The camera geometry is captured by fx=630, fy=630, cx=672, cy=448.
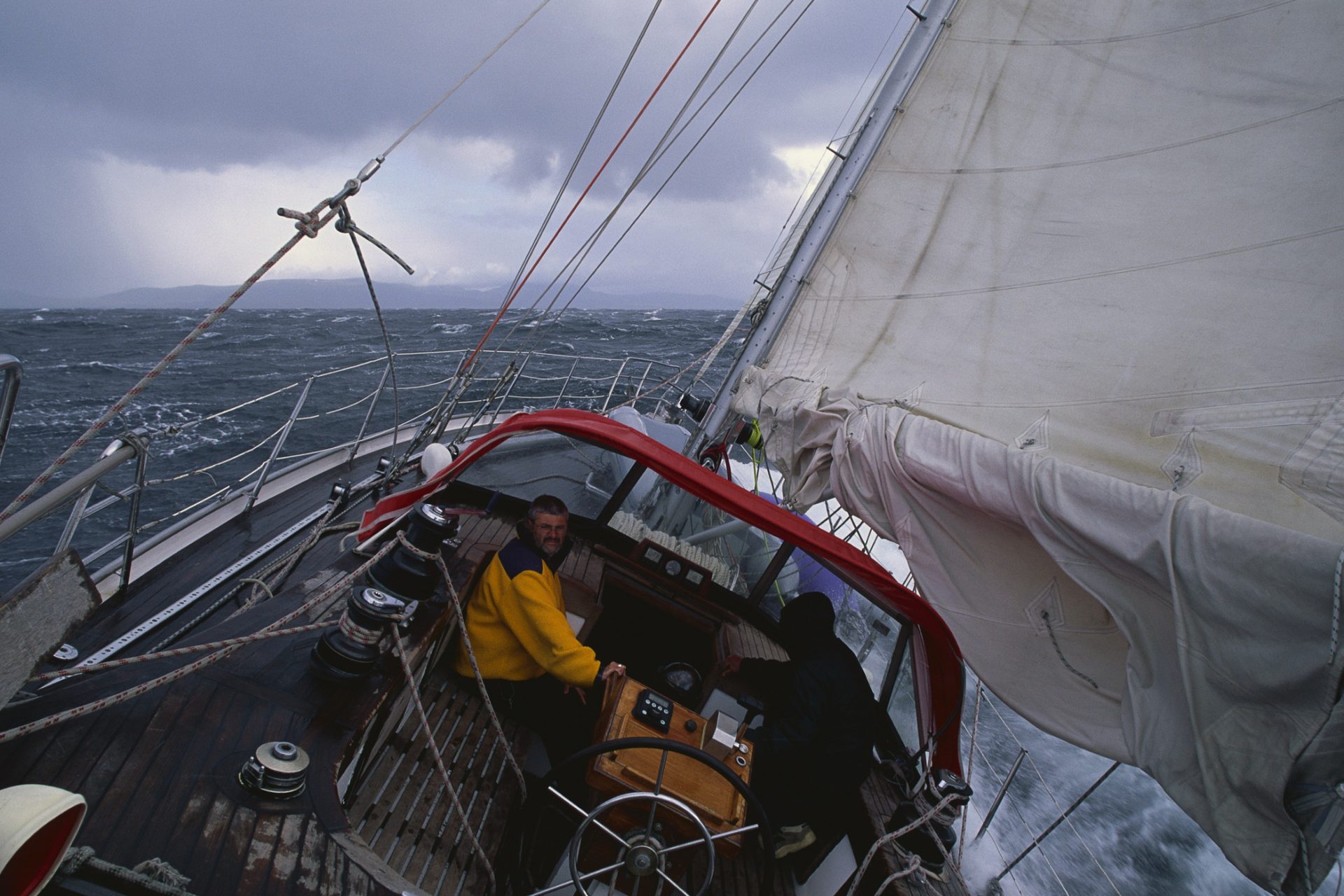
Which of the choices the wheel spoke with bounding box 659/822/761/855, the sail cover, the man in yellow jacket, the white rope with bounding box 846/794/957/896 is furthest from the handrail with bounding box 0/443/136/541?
the sail cover

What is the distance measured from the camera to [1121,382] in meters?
2.60

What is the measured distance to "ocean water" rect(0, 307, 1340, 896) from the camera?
189 inches

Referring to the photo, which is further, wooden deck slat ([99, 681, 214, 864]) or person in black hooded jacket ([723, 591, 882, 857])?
person in black hooded jacket ([723, 591, 882, 857])

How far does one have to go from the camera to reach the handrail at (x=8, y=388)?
5.50ft

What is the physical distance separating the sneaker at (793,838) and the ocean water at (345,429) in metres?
1.35

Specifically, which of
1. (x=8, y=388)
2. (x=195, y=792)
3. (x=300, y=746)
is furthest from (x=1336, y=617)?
(x=8, y=388)

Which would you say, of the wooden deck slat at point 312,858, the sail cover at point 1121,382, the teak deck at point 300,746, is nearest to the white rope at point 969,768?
the teak deck at point 300,746

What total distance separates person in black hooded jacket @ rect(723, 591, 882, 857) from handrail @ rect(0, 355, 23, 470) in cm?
263

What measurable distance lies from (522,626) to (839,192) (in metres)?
3.09

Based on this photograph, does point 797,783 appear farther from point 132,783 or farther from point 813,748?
point 132,783

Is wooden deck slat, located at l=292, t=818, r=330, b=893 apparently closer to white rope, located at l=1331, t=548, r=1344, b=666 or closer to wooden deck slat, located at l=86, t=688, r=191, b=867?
wooden deck slat, located at l=86, t=688, r=191, b=867

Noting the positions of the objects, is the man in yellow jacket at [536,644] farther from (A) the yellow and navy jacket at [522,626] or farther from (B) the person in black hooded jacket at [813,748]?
(B) the person in black hooded jacket at [813,748]

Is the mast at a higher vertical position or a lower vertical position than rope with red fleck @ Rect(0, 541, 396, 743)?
higher

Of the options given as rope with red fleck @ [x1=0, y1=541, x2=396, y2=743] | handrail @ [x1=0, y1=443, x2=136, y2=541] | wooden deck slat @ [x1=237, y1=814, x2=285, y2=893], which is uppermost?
handrail @ [x1=0, y1=443, x2=136, y2=541]
